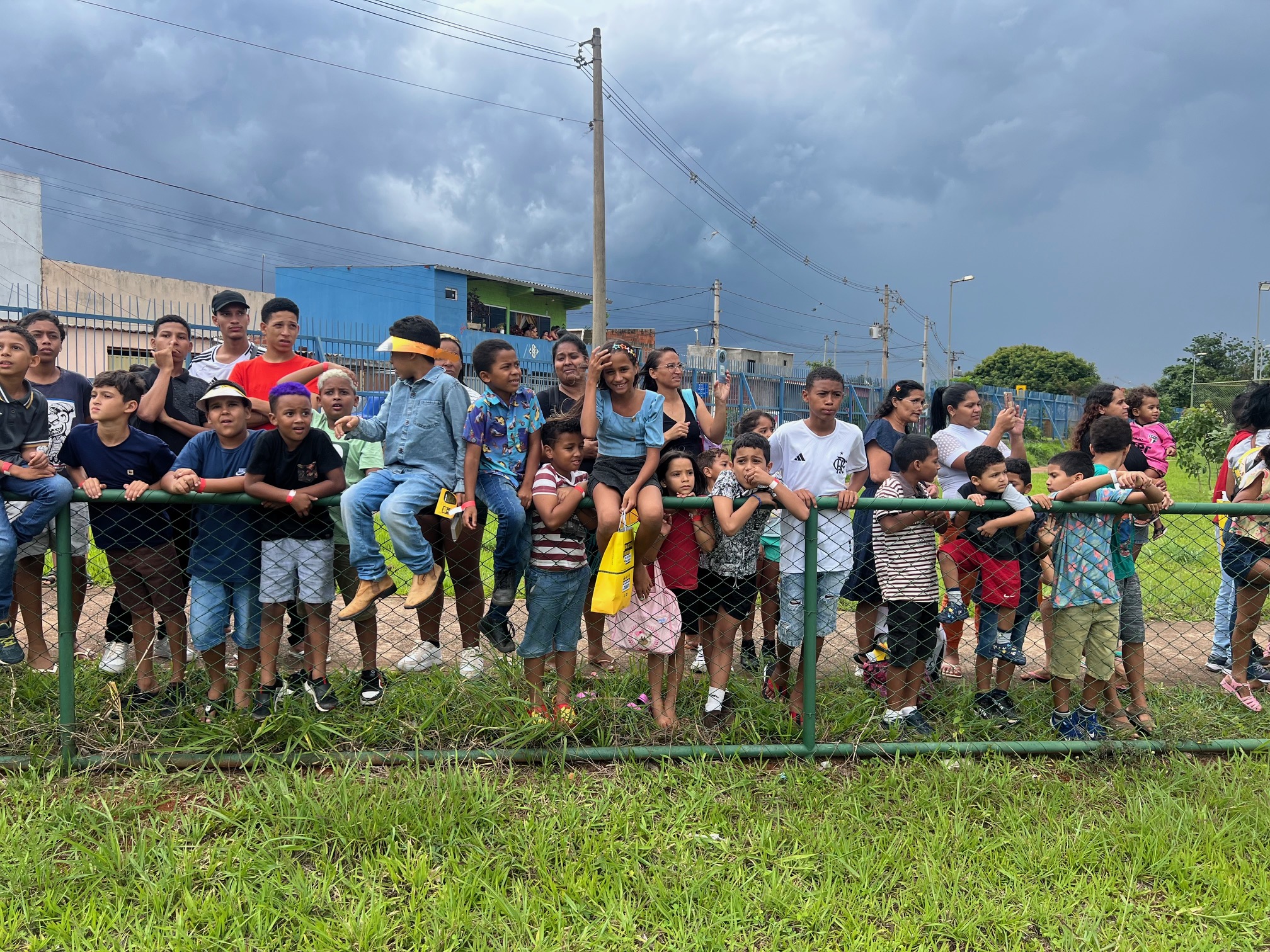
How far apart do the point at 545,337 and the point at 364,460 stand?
90.6ft

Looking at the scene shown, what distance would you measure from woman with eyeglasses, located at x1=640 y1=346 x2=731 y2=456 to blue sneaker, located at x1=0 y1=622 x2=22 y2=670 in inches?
116

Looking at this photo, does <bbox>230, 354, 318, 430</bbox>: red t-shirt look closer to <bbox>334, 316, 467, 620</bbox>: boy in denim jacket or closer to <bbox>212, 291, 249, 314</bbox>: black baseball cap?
<bbox>212, 291, 249, 314</bbox>: black baseball cap

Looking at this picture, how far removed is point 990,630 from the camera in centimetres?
387

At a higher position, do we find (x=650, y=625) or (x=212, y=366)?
(x=212, y=366)

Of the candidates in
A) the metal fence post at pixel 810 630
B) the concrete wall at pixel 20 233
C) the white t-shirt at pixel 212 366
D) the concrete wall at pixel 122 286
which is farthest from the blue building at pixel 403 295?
the metal fence post at pixel 810 630

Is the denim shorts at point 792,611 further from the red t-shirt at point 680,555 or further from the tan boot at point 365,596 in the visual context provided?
the tan boot at point 365,596

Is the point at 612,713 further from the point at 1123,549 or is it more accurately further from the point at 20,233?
the point at 20,233

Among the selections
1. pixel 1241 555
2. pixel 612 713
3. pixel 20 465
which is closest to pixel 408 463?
pixel 612 713

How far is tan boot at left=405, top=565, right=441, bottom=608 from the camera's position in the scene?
3.28 meters

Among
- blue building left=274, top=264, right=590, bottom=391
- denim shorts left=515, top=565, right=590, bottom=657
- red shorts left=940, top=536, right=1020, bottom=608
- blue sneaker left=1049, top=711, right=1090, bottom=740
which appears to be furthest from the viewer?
blue building left=274, top=264, right=590, bottom=391

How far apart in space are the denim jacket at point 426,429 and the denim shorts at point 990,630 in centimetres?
254

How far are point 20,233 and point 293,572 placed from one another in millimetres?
24080

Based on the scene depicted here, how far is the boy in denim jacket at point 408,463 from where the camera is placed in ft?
10.9

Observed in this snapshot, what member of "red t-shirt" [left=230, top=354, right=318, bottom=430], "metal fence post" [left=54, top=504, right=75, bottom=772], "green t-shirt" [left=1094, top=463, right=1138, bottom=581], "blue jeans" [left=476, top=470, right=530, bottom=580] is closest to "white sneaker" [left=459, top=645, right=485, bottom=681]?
"blue jeans" [left=476, top=470, right=530, bottom=580]
